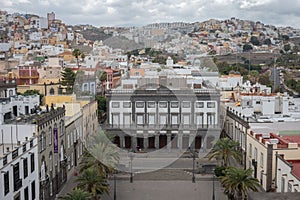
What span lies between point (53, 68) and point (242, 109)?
35.7 m

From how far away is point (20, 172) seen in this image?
73.9ft

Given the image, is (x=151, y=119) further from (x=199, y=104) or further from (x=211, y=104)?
(x=211, y=104)

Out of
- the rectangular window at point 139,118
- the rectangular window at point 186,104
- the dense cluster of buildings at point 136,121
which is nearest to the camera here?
the dense cluster of buildings at point 136,121

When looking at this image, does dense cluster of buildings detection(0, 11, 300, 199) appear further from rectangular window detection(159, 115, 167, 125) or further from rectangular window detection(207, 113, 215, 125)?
rectangular window detection(159, 115, 167, 125)

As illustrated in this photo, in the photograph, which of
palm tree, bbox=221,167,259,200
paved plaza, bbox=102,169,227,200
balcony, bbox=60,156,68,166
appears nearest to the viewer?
palm tree, bbox=221,167,259,200

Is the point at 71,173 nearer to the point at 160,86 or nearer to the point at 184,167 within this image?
the point at 184,167

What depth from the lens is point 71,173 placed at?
3556cm

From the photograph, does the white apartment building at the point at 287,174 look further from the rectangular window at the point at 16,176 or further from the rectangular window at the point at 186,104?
the rectangular window at the point at 186,104

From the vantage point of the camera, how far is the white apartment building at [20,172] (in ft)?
66.5

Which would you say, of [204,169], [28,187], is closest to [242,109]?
[204,169]

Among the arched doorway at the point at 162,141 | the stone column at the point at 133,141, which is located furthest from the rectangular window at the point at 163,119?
the stone column at the point at 133,141

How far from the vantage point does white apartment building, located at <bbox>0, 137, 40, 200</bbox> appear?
66.5 feet

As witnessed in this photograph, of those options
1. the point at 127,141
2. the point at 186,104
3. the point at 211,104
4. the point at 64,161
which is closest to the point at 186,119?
the point at 186,104

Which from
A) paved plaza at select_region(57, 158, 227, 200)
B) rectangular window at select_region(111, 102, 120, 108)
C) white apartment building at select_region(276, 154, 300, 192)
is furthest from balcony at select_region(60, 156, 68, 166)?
white apartment building at select_region(276, 154, 300, 192)
